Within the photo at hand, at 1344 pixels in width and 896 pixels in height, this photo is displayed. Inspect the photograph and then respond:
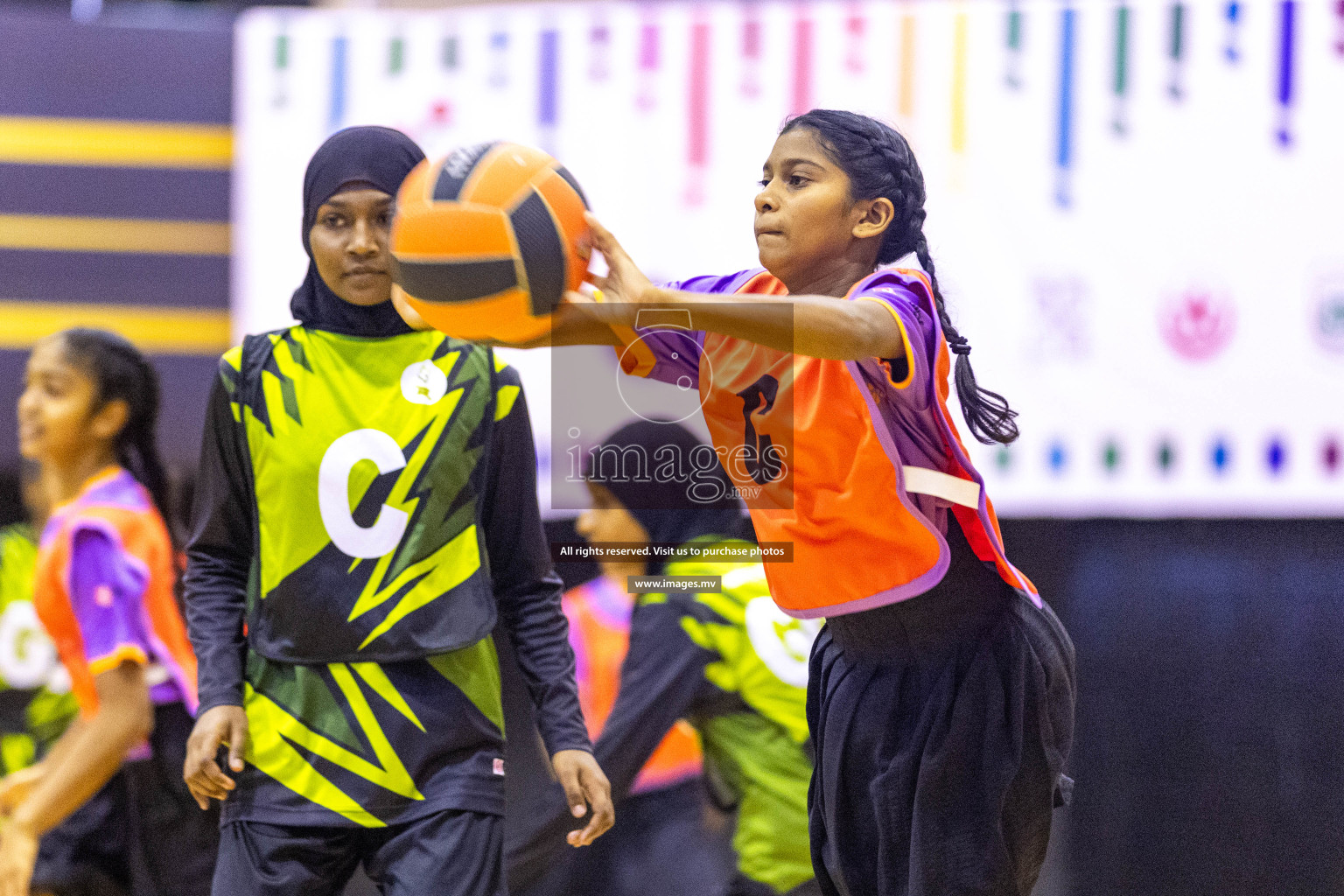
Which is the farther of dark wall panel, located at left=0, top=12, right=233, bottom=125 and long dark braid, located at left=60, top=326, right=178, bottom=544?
dark wall panel, located at left=0, top=12, right=233, bottom=125

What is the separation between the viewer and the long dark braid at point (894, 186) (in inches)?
83.4

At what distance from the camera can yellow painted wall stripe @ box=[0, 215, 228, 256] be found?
3.76 metres

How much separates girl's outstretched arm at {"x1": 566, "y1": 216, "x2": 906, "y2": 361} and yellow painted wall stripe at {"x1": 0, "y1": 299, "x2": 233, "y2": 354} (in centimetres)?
234

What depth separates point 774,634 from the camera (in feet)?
10.4

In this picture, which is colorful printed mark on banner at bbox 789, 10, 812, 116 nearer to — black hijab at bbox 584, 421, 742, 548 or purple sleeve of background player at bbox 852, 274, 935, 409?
black hijab at bbox 584, 421, 742, 548

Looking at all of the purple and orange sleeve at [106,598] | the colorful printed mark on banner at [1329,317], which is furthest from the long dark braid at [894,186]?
the purple and orange sleeve at [106,598]

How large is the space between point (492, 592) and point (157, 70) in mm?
→ 2299

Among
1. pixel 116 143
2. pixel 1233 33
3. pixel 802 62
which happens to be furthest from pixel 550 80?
pixel 1233 33

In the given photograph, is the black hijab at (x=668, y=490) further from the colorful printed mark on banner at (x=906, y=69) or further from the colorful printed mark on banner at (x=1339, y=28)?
the colorful printed mark on banner at (x=1339, y=28)

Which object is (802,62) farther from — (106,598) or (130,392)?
(106,598)

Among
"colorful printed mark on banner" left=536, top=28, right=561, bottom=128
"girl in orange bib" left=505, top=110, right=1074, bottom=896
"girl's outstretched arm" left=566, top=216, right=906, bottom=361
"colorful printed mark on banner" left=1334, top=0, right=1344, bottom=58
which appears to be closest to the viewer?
"girl's outstretched arm" left=566, top=216, right=906, bottom=361

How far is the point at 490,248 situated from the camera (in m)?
1.86

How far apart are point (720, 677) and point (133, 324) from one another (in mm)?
2027

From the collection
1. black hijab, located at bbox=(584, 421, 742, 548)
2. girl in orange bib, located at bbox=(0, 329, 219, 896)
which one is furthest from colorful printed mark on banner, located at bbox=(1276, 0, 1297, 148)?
girl in orange bib, located at bbox=(0, 329, 219, 896)
